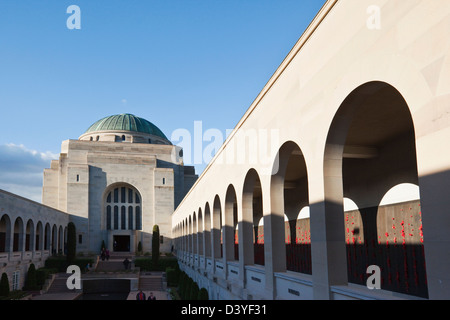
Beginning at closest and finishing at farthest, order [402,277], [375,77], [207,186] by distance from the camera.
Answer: [375,77] < [402,277] < [207,186]

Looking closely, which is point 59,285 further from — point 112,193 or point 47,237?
point 112,193

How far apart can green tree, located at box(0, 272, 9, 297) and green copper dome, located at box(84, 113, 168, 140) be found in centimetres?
3984

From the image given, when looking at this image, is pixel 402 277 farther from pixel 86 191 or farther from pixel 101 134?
pixel 101 134

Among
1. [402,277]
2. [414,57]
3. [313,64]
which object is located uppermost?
[313,64]

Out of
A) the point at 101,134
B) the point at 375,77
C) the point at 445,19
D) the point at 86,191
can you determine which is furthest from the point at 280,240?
the point at 101,134

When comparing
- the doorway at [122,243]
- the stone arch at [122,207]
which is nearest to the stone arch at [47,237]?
the stone arch at [122,207]

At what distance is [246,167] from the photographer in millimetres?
15352

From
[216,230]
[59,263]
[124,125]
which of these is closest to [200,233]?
[216,230]

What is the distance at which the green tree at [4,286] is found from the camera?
26578mm

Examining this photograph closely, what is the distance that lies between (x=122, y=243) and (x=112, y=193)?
6.63m

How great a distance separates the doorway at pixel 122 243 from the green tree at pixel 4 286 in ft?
92.7

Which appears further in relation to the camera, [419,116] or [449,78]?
[419,116]
